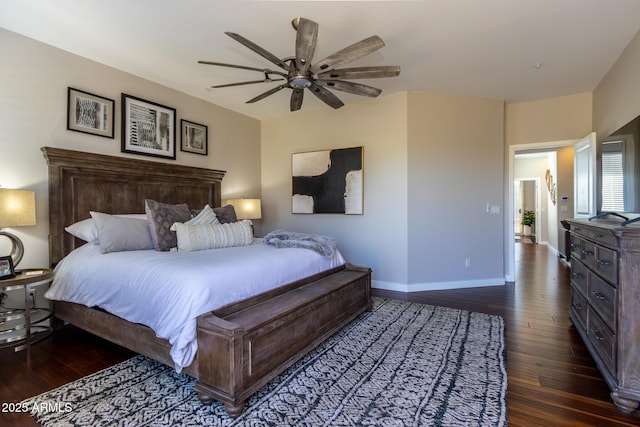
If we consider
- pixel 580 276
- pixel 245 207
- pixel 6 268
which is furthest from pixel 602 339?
pixel 6 268

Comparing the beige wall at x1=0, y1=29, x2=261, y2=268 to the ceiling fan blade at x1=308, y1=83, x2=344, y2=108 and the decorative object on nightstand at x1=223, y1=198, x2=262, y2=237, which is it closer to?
the decorative object on nightstand at x1=223, y1=198, x2=262, y2=237

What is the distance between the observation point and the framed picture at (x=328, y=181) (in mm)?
4352

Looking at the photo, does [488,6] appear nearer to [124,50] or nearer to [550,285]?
[124,50]

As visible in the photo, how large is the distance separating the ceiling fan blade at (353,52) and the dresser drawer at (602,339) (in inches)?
92.3

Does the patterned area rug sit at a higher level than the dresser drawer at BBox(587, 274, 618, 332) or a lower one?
lower

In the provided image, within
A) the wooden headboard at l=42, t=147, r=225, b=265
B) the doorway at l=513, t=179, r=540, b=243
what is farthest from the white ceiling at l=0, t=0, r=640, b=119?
the doorway at l=513, t=179, r=540, b=243

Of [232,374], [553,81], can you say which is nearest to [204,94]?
[232,374]

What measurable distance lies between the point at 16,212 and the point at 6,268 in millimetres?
433

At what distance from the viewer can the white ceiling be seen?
230 centimetres

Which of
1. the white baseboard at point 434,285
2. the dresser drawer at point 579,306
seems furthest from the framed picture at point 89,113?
the dresser drawer at point 579,306

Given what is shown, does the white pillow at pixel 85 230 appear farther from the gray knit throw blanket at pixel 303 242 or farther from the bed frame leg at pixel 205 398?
the bed frame leg at pixel 205 398

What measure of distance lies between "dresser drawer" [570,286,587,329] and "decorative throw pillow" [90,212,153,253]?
144 inches

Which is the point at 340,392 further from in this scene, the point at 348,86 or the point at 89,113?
the point at 89,113

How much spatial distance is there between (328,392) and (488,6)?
2.97 metres
